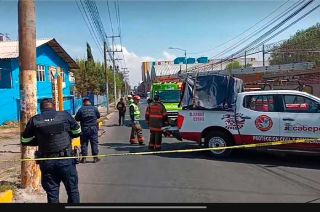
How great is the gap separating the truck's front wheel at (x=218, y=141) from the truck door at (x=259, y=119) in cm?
37

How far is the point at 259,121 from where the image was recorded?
31.7 feet

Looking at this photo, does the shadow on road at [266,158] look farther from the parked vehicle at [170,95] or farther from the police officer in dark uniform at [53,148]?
the parked vehicle at [170,95]

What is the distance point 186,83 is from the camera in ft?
37.8

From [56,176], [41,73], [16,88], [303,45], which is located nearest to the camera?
[56,176]

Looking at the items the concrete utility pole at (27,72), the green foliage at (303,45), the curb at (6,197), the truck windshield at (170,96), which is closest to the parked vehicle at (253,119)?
the concrete utility pole at (27,72)

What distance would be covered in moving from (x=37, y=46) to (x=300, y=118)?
2506cm

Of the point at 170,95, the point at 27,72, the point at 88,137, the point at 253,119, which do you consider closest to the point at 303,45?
the point at 170,95

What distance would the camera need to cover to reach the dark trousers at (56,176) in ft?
17.5

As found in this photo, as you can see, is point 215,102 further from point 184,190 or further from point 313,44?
point 313,44

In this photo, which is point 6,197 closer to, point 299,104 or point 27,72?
point 27,72

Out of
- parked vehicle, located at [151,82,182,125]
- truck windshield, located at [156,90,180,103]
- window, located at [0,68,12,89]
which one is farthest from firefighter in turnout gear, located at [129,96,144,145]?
window, located at [0,68,12,89]

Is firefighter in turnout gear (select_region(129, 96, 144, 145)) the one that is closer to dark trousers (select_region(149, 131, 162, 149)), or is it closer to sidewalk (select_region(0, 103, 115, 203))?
dark trousers (select_region(149, 131, 162, 149))

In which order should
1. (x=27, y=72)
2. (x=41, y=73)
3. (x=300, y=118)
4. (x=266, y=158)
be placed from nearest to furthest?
(x=27, y=72), (x=300, y=118), (x=266, y=158), (x=41, y=73)

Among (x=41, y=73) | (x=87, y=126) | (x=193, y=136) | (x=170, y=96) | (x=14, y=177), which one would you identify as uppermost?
(x=41, y=73)
